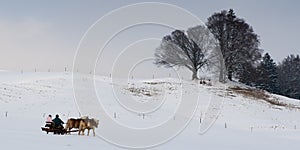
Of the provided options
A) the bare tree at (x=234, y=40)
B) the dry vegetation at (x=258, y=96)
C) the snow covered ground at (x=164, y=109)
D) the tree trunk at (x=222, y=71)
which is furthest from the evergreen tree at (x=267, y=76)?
the snow covered ground at (x=164, y=109)

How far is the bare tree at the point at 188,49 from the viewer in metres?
49.6

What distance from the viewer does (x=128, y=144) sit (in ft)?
45.3

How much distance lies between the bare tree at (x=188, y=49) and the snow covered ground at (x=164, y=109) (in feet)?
15.7

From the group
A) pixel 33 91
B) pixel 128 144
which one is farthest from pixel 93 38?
pixel 33 91

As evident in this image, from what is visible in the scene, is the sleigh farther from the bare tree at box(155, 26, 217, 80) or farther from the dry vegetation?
the bare tree at box(155, 26, 217, 80)

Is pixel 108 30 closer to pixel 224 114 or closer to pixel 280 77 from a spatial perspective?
pixel 224 114

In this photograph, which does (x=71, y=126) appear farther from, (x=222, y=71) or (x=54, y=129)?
(x=222, y=71)

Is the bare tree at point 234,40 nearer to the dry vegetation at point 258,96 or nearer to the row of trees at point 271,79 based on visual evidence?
the row of trees at point 271,79

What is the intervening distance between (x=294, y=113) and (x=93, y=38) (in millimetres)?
32364

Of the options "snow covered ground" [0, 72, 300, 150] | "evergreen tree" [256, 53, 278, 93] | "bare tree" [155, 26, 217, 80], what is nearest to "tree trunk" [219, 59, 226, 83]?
"bare tree" [155, 26, 217, 80]

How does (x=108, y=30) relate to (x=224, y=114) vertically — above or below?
above

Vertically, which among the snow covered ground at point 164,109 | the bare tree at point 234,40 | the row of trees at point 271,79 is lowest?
the snow covered ground at point 164,109

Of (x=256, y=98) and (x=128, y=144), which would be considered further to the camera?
(x=256, y=98)

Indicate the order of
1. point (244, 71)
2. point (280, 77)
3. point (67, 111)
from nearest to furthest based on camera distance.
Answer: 1. point (67, 111)
2. point (244, 71)
3. point (280, 77)
